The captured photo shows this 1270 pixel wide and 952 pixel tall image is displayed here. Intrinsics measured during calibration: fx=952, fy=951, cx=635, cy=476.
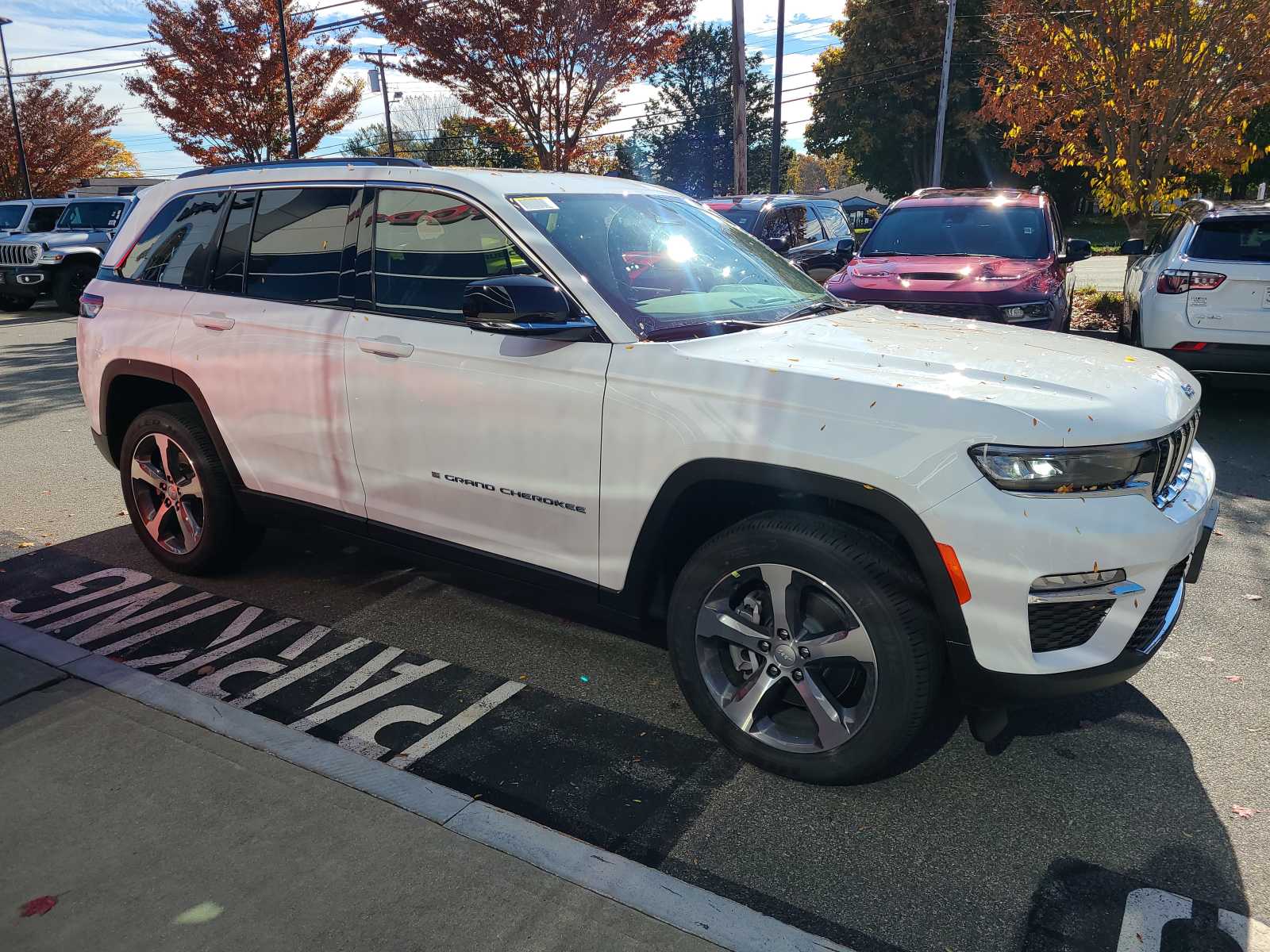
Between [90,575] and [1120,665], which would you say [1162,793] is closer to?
[1120,665]

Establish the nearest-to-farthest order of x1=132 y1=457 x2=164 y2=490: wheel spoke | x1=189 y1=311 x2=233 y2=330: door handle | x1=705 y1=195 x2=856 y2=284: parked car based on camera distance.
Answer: x1=189 y1=311 x2=233 y2=330: door handle < x1=132 y1=457 x2=164 y2=490: wheel spoke < x1=705 y1=195 x2=856 y2=284: parked car

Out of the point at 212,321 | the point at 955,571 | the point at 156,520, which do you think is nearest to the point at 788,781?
the point at 955,571

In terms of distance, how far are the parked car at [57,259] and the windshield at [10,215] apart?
112cm

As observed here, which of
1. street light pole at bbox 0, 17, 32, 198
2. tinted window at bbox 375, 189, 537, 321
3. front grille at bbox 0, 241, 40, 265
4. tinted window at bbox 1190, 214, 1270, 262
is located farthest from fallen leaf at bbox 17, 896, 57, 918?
street light pole at bbox 0, 17, 32, 198

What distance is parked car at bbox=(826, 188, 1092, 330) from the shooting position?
7.68 metres

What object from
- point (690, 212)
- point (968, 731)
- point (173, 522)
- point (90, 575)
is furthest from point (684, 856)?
point (90, 575)

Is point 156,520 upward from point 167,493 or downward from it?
downward

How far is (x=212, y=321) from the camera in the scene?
166 inches

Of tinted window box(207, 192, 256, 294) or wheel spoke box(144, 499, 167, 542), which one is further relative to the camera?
wheel spoke box(144, 499, 167, 542)

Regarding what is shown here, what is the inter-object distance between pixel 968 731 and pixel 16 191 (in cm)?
4465

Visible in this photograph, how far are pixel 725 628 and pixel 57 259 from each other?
1850cm

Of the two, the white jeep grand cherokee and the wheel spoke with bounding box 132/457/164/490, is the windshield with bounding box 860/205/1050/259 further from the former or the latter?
the wheel spoke with bounding box 132/457/164/490

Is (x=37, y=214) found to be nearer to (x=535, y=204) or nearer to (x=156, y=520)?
(x=156, y=520)

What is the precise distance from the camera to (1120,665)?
259 centimetres
